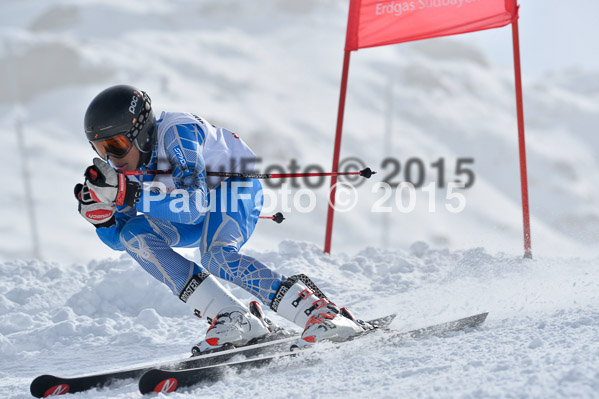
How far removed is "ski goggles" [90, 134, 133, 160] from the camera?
2.92 meters

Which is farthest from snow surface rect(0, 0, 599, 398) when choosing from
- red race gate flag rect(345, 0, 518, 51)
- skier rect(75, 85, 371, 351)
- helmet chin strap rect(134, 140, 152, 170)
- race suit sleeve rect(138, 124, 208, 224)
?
red race gate flag rect(345, 0, 518, 51)

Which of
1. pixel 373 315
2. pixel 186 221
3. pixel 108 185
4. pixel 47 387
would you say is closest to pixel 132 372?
pixel 47 387

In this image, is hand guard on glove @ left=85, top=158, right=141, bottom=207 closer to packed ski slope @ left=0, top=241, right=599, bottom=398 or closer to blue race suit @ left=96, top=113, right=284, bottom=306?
blue race suit @ left=96, top=113, right=284, bottom=306

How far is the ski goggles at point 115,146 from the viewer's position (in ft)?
9.57

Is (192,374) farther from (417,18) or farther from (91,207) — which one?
(417,18)

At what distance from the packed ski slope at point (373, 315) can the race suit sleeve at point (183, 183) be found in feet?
2.54

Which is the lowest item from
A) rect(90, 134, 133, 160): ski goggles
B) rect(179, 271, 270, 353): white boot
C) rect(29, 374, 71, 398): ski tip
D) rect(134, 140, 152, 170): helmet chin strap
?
rect(29, 374, 71, 398): ski tip

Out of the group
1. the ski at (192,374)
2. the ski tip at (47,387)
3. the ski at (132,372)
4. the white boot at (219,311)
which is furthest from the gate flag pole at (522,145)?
the ski tip at (47,387)

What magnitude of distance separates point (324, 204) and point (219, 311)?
99.7 ft

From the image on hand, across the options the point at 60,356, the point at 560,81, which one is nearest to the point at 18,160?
the point at 60,356

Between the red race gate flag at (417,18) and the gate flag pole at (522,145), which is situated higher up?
the red race gate flag at (417,18)

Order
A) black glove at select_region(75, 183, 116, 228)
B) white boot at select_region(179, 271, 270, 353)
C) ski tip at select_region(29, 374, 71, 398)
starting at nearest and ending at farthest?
ski tip at select_region(29, 374, 71, 398), black glove at select_region(75, 183, 116, 228), white boot at select_region(179, 271, 270, 353)

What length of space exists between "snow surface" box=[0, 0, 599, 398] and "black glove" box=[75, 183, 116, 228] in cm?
77

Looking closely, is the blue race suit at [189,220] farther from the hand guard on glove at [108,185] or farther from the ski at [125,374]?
the ski at [125,374]
